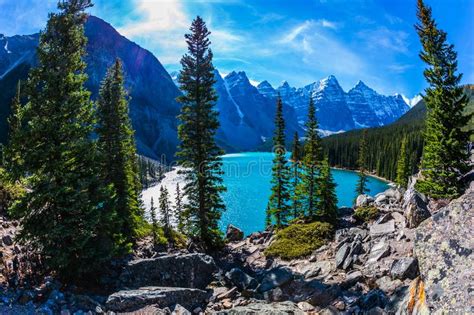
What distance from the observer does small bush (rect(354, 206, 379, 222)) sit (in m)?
22.0

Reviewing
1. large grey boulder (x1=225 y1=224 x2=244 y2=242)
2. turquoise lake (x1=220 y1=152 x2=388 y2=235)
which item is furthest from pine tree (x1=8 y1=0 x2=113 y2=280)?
turquoise lake (x1=220 y1=152 x2=388 y2=235)

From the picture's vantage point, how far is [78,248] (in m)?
12.5

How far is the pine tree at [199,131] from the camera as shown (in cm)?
2345

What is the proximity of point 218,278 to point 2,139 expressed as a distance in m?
172

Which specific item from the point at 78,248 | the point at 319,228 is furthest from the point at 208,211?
the point at 78,248

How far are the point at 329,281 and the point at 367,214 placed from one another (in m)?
11.6

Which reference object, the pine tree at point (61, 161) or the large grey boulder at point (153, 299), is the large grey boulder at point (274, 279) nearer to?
the large grey boulder at point (153, 299)

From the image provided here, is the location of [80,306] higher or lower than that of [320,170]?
lower

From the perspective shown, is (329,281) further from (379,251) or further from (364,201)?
(364,201)

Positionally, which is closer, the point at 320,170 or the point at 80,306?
the point at 80,306

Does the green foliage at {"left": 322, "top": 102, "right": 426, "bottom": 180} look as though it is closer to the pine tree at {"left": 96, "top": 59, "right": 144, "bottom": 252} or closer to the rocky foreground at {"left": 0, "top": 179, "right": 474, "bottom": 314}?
the rocky foreground at {"left": 0, "top": 179, "right": 474, "bottom": 314}

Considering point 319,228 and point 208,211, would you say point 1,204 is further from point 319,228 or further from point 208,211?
point 319,228

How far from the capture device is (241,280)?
1369 centimetres

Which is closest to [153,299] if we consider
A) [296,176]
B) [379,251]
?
[379,251]
